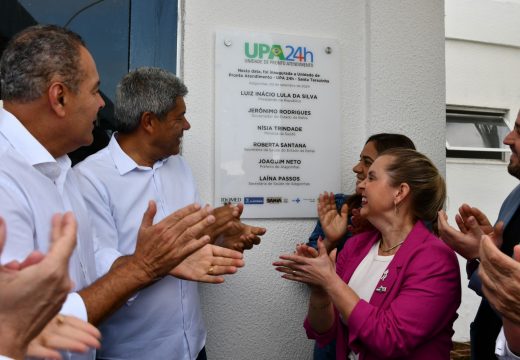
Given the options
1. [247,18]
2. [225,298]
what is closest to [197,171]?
[225,298]

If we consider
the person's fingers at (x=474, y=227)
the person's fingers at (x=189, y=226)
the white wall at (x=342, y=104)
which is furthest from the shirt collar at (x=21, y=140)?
the person's fingers at (x=474, y=227)

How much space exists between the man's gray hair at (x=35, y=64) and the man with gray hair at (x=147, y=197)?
0.62m

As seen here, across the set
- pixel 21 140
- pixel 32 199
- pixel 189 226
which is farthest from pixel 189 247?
pixel 21 140

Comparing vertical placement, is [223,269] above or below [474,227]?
below

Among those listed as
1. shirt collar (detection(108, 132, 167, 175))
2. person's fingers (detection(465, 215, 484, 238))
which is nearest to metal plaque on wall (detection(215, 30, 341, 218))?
shirt collar (detection(108, 132, 167, 175))

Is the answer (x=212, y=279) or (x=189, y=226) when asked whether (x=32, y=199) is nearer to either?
(x=189, y=226)

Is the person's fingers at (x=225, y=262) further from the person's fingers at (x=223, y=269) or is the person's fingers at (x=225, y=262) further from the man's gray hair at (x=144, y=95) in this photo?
the man's gray hair at (x=144, y=95)

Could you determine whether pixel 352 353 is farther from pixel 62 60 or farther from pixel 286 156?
pixel 62 60

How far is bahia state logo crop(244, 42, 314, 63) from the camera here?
2.93m

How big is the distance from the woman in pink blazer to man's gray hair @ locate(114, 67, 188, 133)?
3.01ft

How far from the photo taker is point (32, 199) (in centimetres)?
160

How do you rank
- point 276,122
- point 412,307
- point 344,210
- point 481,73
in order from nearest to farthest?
point 412,307, point 344,210, point 276,122, point 481,73

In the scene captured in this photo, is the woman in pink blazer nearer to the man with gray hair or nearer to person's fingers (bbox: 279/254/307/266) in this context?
person's fingers (bbox: 279/254/307/266)

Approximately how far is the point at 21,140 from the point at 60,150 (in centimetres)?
18
